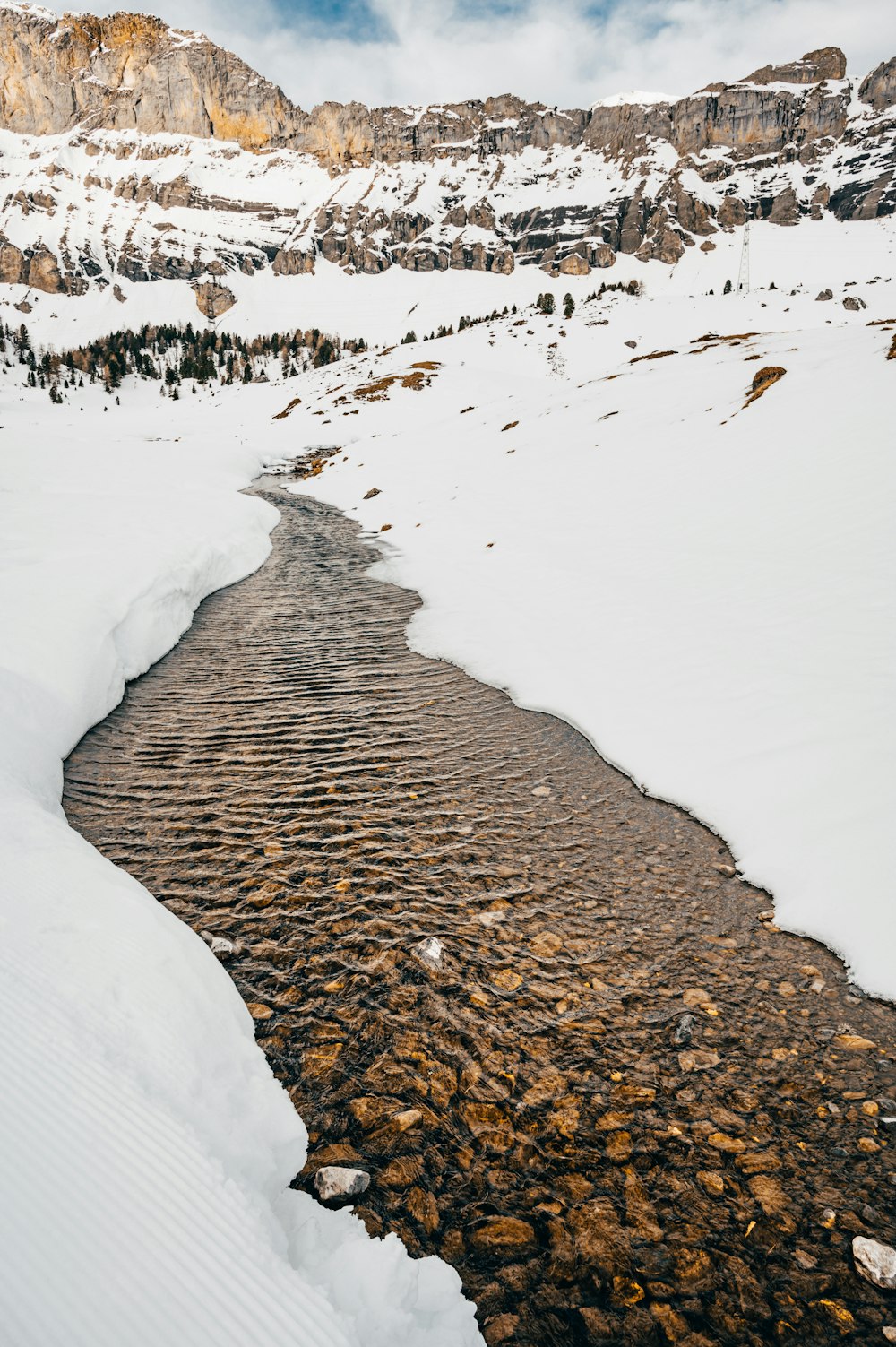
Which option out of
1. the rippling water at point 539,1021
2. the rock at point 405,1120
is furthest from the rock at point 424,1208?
the rock at point 405,1120

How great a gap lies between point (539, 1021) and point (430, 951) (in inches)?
37.9

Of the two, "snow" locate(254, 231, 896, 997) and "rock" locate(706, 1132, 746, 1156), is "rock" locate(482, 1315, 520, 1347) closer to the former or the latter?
"rock" locate(706, 1132, 746, 1156)

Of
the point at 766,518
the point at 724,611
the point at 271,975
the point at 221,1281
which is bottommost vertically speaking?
the point at 271,975

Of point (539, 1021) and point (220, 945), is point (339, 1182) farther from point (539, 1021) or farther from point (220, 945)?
point (220, 945)

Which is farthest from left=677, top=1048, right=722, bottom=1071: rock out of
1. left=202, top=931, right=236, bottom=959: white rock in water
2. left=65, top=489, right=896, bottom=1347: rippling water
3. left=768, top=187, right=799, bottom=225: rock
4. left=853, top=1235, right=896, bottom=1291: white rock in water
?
left=768, top=187, right=799, bottom=225: rock

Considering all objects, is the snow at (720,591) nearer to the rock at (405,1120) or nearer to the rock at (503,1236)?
the rock at (503,1236)

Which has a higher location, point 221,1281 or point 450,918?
point 221,1281

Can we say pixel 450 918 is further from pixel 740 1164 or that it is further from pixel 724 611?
pixel 724 611

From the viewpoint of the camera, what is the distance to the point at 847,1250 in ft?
9.48

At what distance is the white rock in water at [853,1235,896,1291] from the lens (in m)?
2.79

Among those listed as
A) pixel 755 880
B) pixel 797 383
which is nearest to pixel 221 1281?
pixel 755 880

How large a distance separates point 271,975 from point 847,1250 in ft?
11.9

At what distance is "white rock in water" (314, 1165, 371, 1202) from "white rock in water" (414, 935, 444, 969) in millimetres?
1477

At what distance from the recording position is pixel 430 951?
471cm
